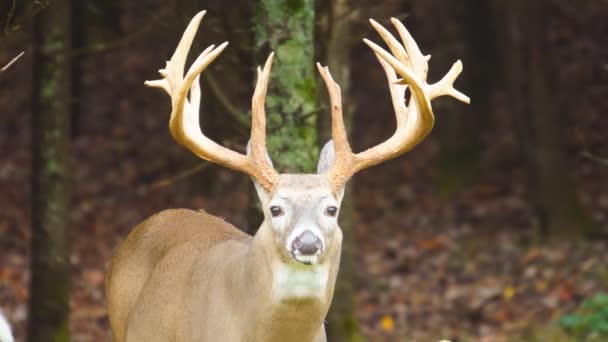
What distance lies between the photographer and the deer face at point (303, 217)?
20.5 feet

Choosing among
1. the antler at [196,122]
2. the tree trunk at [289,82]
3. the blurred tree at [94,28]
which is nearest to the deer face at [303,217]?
→ the antler at [196,122]

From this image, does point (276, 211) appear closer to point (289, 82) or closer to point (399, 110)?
point (399, 110)

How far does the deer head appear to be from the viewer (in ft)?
21.1

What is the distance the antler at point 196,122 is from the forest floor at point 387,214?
14.2 ft

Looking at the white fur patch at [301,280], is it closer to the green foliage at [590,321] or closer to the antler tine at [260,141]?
the antler tine at [260,141]

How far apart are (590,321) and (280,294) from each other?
19.2 ft

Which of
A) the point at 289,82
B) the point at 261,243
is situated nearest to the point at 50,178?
the point at 289,82

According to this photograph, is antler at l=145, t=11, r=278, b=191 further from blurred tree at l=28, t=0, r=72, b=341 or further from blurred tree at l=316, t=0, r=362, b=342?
blurred tree at l=28, t=0, r=72, b=341

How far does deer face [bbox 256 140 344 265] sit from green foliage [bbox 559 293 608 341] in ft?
18.1

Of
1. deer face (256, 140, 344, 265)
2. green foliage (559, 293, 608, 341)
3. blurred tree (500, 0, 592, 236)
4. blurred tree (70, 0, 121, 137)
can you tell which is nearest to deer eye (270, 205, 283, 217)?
deer face (256, 140, 344, 265)

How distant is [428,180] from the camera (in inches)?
732

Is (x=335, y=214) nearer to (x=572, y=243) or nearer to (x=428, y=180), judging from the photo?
(x=572, y=243)

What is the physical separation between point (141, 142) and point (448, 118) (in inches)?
192

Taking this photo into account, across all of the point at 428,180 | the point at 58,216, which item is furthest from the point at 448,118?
the point at 58,216
